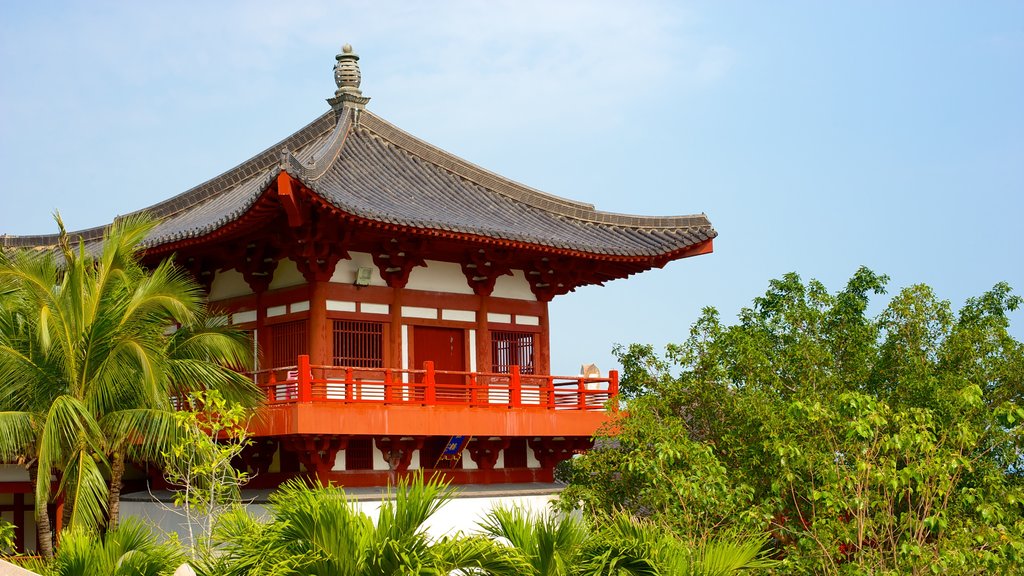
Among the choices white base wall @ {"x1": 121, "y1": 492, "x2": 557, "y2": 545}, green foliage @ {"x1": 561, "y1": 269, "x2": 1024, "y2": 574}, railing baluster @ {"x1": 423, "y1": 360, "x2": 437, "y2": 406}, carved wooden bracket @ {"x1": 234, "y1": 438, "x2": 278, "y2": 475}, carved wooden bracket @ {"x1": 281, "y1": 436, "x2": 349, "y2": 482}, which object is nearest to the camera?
green foliage @ {"x1": 561, "y1": 269, "x2": 1024, "y2": 574}

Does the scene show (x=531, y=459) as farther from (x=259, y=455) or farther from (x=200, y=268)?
(x=200, y=268)

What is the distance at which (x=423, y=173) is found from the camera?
24.4 meters

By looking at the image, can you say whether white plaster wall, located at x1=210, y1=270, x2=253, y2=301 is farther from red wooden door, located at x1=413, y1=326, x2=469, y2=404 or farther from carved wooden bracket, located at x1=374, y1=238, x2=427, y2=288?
red wooden door, located at x1=413, y1=326, x2=469, y2=404

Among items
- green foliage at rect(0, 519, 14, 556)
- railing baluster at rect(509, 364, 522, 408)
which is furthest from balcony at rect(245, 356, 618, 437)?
green foliage at rect(0, 519, 14, 556)

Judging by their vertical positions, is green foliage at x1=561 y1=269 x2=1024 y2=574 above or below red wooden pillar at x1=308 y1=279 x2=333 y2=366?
below

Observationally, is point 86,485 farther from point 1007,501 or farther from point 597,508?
point 1007,501

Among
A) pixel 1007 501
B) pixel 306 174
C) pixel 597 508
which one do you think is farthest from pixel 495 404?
pixel 1007 501

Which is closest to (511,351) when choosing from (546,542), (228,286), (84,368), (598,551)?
(228,286)

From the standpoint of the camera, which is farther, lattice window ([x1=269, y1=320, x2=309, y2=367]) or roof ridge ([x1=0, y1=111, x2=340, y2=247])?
roof ridge ([x1=0, y1=111, x2=340, y2=247])

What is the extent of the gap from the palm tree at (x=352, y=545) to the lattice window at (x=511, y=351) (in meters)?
9.69

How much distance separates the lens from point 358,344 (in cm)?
2078

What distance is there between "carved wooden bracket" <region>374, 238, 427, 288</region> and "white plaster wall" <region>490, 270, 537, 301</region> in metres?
1.89

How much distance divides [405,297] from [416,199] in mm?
2105

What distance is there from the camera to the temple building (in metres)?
19.2
